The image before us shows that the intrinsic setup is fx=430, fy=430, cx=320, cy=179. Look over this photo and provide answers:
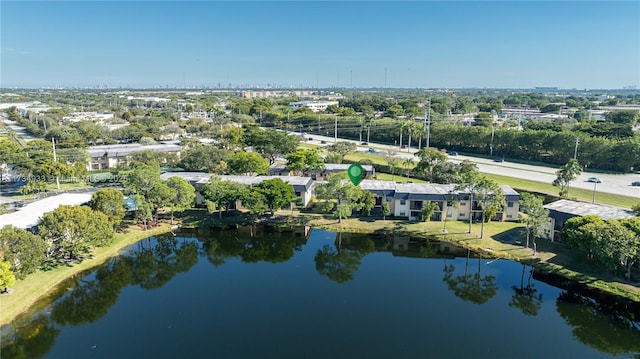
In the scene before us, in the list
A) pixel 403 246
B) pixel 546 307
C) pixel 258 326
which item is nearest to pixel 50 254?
pixel 258 326

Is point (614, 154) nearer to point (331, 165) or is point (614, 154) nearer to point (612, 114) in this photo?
point (331, 165)

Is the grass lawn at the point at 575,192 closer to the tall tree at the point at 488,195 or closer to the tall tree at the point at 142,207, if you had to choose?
the tall tree at the point at 488,195

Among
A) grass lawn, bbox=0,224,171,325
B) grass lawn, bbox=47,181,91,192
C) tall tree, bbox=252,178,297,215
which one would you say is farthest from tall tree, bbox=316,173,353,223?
grass lawn, bbox=47,181,91,192

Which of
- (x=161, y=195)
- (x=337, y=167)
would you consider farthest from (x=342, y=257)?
(x=337, y=167)

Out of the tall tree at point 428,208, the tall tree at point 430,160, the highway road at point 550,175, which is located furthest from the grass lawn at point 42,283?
the highway road at point 550,175

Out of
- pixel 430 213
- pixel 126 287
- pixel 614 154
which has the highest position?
pixel 614 154
